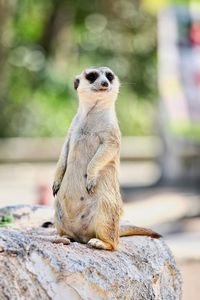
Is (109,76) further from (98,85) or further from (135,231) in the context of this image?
(135,231)

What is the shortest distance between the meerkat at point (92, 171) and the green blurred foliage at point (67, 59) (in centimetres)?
2191

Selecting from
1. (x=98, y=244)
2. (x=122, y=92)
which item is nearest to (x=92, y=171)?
(x=98, y=244)

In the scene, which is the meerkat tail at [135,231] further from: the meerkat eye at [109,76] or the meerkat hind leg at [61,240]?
the meerkat eye at [109,76]

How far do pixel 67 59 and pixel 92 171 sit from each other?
26.9m

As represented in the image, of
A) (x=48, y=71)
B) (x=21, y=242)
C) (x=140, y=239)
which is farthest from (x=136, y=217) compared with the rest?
(x=48, y=71)

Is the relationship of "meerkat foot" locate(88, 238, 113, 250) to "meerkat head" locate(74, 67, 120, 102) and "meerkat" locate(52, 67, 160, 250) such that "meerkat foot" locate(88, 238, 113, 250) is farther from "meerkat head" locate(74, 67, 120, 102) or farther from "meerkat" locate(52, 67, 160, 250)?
"meerkat head" locate(74, 67, 120, 102)

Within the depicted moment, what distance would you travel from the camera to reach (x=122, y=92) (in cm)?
3072

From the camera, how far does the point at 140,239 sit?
22.5ft

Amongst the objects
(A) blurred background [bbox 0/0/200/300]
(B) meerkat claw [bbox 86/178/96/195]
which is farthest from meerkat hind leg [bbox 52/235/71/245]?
(A) blurred background [bbox 0/0/200/300]

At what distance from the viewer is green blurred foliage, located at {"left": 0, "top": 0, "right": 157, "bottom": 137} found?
2931cm

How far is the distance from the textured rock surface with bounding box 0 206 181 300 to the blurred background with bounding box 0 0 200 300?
9205mm

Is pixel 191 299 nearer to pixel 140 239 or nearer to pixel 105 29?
pixel 140 239

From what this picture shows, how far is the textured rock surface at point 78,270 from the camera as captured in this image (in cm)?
562

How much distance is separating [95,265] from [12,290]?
612mm
